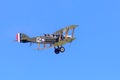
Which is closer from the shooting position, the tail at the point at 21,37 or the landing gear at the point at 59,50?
the landing gear at the point at 59,50

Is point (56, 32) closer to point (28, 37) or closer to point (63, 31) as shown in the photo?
point (63, 31)

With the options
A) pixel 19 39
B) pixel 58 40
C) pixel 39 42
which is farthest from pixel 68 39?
pixel 19 39

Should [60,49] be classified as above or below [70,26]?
below

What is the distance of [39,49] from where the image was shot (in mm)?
61094

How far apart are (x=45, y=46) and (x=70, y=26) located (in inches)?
242

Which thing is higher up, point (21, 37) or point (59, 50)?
point (21, 37)

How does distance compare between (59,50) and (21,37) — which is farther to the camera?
(21,37)

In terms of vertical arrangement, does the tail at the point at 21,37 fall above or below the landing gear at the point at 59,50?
above

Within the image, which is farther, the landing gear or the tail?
the tail

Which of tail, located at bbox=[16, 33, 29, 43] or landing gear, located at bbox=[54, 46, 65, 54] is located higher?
tail, located at bbox=[16, 33, 29, 43]

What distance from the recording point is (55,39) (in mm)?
61562

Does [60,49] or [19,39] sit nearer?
[60,49]

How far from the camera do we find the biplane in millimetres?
59819

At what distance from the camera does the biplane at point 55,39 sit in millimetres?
59819
